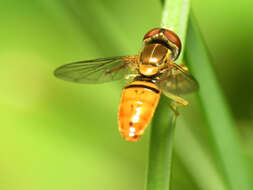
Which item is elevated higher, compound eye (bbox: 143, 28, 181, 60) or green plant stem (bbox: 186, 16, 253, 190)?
compound eye (bbox: 143, 28, 181, 60)

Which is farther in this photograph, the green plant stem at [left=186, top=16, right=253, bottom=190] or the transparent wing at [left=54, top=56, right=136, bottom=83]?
the transparent wing at [left=54, top=56, right=136, bottom=83]

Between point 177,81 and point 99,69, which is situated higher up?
point 99,69

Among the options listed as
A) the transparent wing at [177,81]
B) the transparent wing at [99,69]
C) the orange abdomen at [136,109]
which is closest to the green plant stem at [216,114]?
the transparent wing at [177,81]

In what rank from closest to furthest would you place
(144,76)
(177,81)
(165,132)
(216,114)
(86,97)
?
(165,132), (216,114), (177,81), (144,76), (86,97)

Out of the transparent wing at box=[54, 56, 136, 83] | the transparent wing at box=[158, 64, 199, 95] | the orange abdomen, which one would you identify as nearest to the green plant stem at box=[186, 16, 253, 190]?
the transparent wing at box=[158, 64, 199, 95]

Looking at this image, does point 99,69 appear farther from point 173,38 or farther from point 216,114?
point 216,114

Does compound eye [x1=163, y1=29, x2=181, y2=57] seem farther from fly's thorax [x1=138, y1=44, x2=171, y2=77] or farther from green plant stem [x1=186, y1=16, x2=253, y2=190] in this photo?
fly's thorax [x1=138, y1=44, x2=171, y2=77]

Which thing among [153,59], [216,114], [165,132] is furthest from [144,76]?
[165,132]
